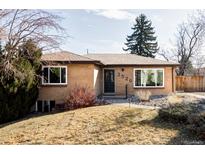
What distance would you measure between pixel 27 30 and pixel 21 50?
47.0 inches

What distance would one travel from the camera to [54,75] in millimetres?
21297

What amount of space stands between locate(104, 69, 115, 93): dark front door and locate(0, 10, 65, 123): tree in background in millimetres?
7532

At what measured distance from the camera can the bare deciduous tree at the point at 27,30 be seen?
17.4m

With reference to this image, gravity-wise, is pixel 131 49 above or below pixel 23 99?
above

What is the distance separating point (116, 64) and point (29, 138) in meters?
13.2

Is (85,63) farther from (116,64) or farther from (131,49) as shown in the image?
(131,49)

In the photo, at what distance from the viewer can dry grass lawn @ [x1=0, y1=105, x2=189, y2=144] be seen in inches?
472

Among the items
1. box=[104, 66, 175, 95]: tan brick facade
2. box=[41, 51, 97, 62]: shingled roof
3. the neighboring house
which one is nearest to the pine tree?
the neighboring house

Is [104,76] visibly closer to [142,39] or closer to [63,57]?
[63,57]

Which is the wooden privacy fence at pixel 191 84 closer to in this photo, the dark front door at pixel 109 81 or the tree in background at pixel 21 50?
the dark front door at pixel 109 81

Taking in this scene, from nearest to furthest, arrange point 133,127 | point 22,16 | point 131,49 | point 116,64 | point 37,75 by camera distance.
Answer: point 133,127 → point 22,16 → point 37,75 → point 116,64 → point 131,49

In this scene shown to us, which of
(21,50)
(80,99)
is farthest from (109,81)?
(21,50)
